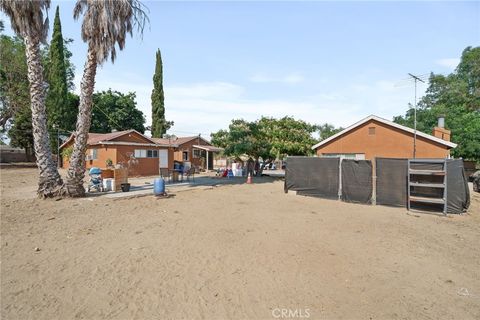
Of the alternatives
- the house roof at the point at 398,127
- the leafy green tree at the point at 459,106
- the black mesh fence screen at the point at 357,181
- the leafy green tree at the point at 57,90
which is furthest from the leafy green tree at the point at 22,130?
the leafy green tree at the point at 459,106

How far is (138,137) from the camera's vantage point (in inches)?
952

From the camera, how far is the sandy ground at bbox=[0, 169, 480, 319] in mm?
3971

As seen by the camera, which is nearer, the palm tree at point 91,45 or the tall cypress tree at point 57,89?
the palm tree at point 91,45

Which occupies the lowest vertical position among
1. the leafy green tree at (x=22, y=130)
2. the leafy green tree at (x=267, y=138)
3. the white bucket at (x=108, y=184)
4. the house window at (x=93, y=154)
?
the white bucket at (x=108, y=184)

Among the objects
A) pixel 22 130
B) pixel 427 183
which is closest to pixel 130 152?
pixel 427 183

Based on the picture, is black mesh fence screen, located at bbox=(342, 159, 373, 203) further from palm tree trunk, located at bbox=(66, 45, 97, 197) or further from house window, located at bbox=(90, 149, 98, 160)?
house window, located at bbox=(90, 149, 98, 160)

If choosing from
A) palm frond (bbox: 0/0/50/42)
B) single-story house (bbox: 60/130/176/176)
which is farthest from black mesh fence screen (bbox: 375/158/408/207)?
single-story house (bbox: 60/130/176/176)

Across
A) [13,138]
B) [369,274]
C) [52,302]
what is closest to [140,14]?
[52,302]

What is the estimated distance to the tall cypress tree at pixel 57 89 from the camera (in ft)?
104

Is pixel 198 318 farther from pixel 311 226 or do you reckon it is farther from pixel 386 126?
pixel 386 126

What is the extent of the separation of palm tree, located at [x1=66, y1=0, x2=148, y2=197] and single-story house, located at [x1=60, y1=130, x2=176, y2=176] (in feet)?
29.4

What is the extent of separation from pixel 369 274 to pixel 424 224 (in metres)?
5.32

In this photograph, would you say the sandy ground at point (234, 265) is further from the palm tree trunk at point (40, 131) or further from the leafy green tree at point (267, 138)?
the leafy green tree at point (267, 138)

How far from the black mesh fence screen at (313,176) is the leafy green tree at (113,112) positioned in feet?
110
